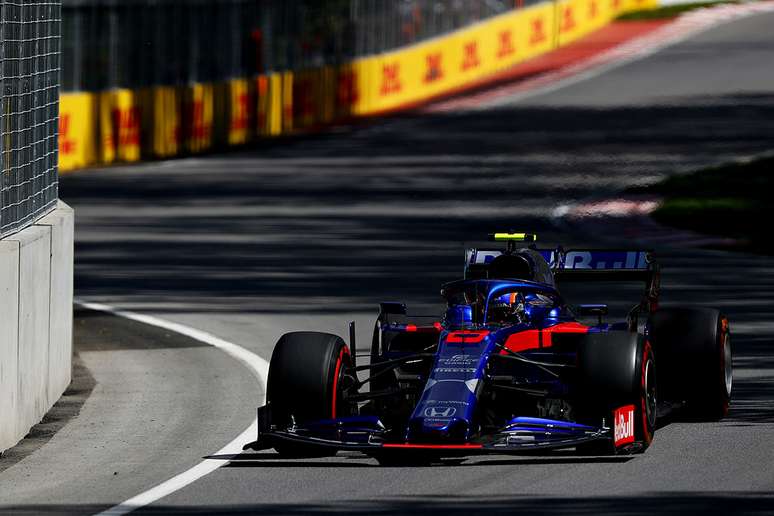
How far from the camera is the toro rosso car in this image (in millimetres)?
10312

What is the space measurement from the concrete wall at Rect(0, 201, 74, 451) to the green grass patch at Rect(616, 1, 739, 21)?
4628 cm

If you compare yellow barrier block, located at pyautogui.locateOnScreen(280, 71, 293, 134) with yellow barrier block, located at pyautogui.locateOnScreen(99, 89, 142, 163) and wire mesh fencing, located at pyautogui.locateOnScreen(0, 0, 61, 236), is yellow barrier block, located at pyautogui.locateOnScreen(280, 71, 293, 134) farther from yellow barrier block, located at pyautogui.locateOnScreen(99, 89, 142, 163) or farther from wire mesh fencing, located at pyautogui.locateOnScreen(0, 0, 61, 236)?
wire mesh fencing, located at pyautogui.locateOnScreen(0, 0, 61, 236)

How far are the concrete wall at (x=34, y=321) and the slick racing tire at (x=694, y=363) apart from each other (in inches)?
145

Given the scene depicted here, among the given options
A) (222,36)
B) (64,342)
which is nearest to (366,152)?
(222,36)

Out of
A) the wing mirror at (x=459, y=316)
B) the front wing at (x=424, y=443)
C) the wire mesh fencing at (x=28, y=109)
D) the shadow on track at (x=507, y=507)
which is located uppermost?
the wire mesh fencing at (x=28, y=109)

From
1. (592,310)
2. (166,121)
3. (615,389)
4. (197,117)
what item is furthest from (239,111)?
(615,389)

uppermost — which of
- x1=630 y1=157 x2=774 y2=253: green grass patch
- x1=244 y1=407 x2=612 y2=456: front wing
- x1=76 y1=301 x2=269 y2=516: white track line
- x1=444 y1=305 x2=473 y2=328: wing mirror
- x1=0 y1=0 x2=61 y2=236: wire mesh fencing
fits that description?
x1=0 y1=0 x2=61 y2=236: wire mesh fencing

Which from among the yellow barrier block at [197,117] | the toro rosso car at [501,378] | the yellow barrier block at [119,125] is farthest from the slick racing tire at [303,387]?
the yellow barrier block at [197,117]

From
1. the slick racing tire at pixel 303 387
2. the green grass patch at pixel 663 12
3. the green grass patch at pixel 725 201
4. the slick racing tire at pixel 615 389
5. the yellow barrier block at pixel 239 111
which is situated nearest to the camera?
the slick racing tire at pixel 615 389

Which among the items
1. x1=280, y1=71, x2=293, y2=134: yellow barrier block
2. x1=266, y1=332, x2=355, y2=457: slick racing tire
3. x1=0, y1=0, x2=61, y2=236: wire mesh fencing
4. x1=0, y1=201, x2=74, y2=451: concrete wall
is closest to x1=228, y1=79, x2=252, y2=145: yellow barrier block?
x1=280, y1=71, x2=293, y2=134: yellow barrier block

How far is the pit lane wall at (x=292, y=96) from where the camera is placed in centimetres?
3384

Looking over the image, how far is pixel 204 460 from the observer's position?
1066 cm

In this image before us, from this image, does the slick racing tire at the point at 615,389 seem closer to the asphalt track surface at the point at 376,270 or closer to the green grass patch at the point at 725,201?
the asphalt track surface at the point at 376,270

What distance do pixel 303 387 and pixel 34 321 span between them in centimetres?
212
